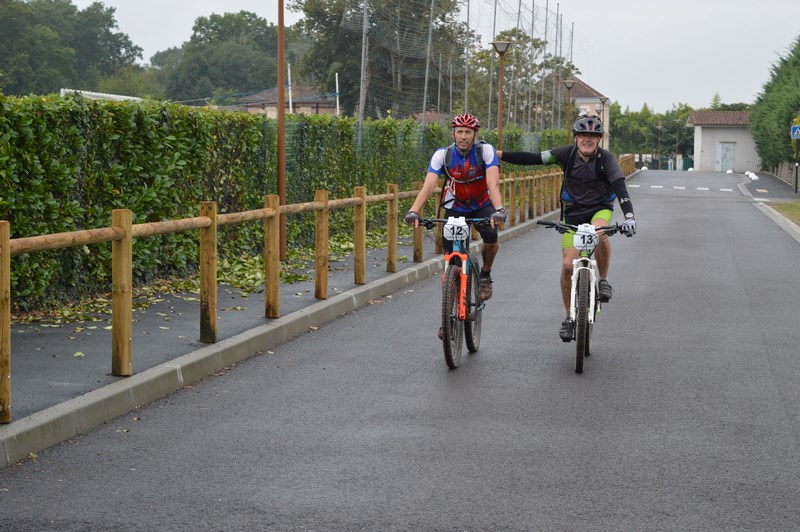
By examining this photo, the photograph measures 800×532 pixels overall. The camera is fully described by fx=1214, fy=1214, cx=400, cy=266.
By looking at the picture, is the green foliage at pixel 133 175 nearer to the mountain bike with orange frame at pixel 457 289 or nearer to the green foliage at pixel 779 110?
the mountain bike with orange frame at pixel 457 289

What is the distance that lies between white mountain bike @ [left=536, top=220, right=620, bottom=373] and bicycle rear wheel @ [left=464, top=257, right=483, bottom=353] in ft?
2.21

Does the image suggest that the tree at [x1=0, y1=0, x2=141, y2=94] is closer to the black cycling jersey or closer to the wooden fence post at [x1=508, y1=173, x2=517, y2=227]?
the wooden fence post at [x1=508, y1=173, x2=517, y2=227]

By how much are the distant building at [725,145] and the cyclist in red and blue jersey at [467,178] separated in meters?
104

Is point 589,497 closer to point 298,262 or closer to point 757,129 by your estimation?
point 298,262

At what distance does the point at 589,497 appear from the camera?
5.28 m

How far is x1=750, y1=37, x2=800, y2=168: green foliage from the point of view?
60.8 metres

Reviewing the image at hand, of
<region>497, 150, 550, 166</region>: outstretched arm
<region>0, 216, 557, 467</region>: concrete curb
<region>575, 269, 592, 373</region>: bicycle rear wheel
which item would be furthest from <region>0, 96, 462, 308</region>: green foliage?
<region>575, 269, 592, 373</region>: bicycle rear wheel

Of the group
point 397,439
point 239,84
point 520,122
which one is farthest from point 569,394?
point 239,84

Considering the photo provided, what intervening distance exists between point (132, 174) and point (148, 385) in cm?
471

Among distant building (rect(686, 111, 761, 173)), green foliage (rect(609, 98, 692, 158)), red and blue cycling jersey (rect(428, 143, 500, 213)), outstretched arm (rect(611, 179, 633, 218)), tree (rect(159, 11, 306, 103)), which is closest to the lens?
outstretched arm (rect(611, 179, 633, 218))

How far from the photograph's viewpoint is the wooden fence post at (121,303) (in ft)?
24.2

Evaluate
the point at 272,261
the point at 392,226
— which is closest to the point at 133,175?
the point at 272,261

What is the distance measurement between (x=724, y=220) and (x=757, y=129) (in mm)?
56112

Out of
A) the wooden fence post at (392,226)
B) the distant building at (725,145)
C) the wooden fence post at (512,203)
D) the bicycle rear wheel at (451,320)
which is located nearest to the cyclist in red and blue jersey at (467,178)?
the bicycle rear wheel at (451,320)
